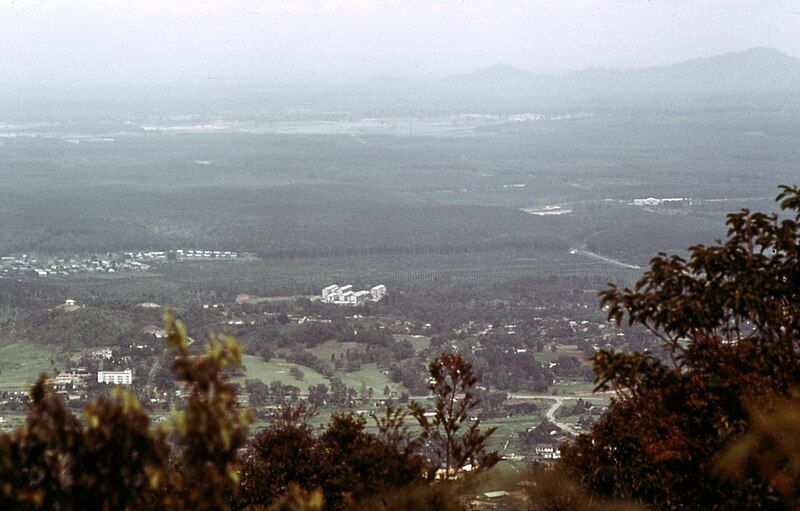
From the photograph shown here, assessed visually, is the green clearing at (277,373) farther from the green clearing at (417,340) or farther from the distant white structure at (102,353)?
the green clearing at (417,340)

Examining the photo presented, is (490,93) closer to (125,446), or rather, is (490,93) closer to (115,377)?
(115,377)

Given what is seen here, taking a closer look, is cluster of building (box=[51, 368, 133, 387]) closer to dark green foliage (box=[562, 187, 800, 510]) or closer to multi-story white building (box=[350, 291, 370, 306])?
multi-story white building (box=[350, 291, 370, 306])

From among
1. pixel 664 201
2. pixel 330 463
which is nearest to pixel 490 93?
pixel 664 201

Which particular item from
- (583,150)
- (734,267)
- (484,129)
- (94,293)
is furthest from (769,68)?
(734,267)

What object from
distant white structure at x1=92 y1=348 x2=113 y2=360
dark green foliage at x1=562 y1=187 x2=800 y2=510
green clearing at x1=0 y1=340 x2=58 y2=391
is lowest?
green clearing at x1=0 y1=340 x2=58 y2=391

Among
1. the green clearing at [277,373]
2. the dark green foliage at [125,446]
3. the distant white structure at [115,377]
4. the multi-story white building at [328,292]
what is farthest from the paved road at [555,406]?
the dark green foliage at [125,446]

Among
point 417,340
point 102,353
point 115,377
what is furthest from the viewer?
point 417,340

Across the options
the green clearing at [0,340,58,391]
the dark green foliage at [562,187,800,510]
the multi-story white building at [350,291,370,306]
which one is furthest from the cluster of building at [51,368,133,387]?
the dark green foliage at [562,187,800,510]
